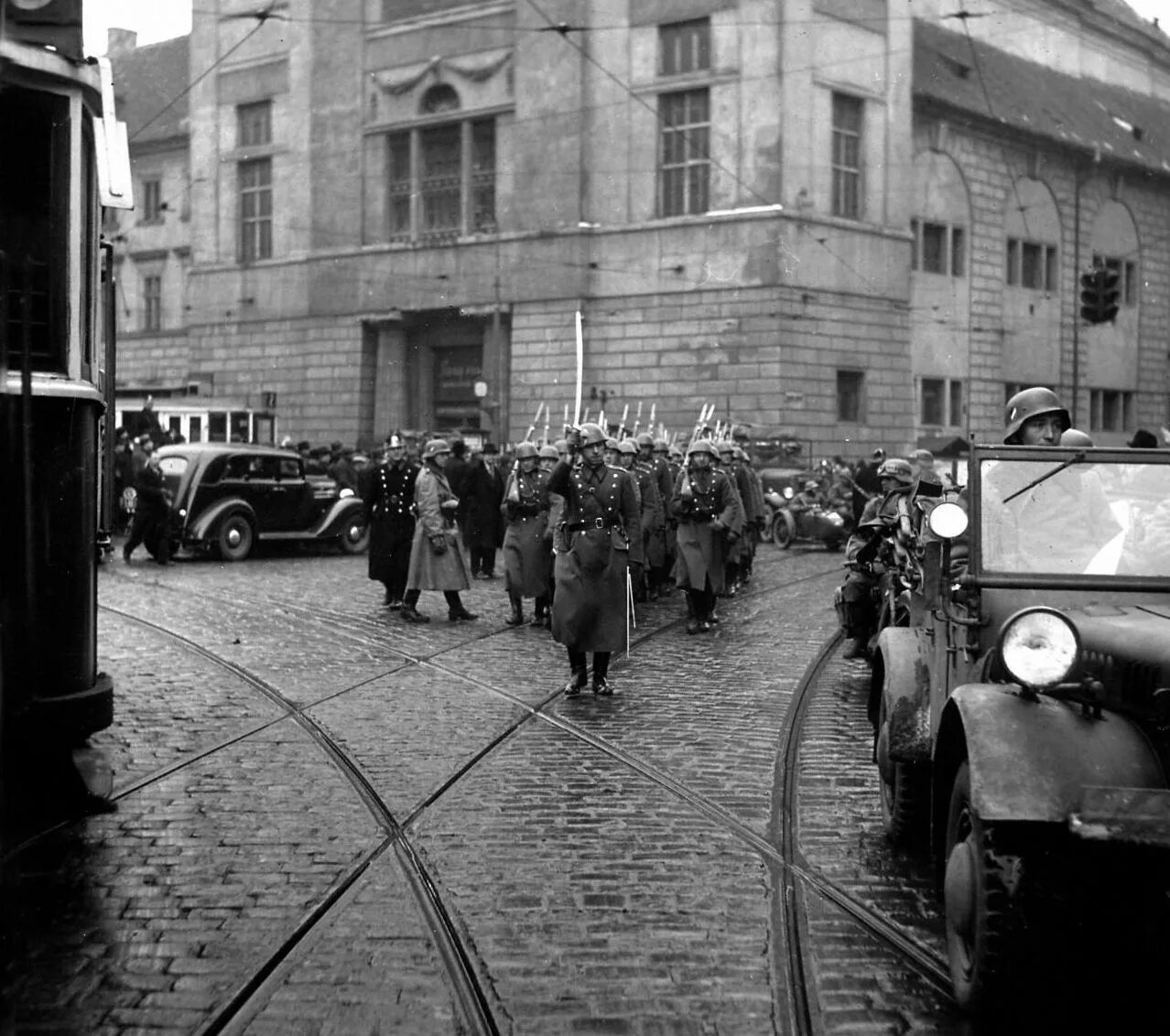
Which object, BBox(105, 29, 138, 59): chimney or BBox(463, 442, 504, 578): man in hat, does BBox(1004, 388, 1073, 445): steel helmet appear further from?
BBox(105, 29, 138, 59): chimney

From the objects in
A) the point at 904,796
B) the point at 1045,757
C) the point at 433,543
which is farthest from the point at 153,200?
the point at 1045,757

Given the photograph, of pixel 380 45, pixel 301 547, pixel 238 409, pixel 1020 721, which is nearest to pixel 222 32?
pixel 380 45

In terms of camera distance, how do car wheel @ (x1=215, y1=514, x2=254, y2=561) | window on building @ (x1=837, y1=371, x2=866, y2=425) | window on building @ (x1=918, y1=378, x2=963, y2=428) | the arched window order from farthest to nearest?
the arched window, window on building @ (x1=918, y1=378, x2=963, y2=428), window on building @ (x1=837, y1=371, x2=866, y2=425), car wheel @ (x1=215, y1=514, x2=254, y2=561)

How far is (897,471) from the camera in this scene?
446 inches

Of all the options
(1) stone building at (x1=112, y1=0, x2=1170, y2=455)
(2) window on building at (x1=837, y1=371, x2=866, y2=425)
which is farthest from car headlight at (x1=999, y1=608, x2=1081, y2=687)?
(2) window on building at (x1=837, y1=371, x2=866, y2=425)

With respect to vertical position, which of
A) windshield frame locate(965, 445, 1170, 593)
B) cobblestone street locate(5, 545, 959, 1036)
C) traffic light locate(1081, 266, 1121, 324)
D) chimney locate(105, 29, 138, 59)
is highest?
chimney locate(105, 29, 138, 59)

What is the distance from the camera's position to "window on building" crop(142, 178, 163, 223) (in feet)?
187

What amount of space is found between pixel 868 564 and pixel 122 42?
196ft

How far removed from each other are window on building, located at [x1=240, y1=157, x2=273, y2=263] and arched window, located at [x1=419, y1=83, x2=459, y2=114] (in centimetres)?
582

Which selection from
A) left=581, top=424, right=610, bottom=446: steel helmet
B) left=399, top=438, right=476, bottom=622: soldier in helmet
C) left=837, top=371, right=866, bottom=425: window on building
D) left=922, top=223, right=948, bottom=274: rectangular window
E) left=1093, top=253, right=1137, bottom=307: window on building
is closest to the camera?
left=581, top=424, right=610, bottom=446: steel helmet

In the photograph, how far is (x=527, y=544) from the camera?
14.7m

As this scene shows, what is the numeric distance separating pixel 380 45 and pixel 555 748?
128 feet

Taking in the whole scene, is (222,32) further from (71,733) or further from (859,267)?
(71,733)

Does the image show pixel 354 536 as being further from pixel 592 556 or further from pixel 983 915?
pixel 983 915
